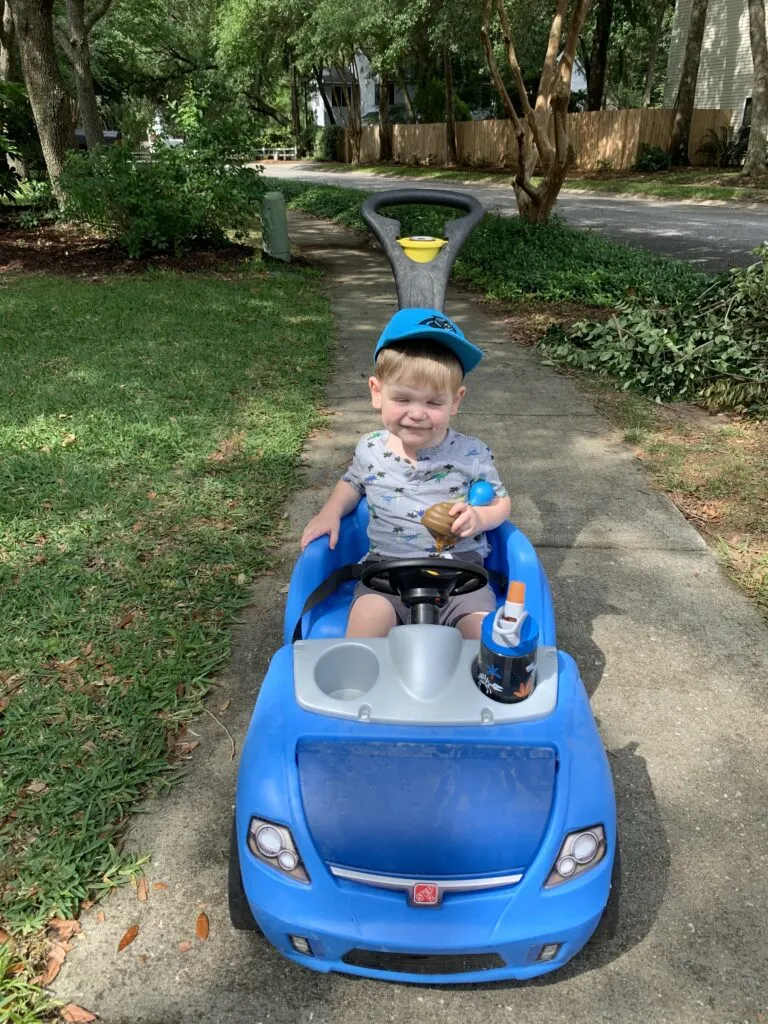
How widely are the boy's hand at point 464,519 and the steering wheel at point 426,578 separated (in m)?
0.12

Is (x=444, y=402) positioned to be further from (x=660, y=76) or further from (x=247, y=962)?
(x=660, y=76)

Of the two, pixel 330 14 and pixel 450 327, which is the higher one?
pixel 330 14

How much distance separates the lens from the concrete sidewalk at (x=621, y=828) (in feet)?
5.07

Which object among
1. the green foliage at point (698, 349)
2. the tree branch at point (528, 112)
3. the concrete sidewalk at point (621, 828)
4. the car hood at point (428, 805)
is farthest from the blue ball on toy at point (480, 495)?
the tree branch at point (528, 112)

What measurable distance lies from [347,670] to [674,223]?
13.4 m

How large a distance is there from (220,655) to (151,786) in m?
0.57

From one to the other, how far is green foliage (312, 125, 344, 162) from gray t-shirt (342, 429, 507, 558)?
3871 cm

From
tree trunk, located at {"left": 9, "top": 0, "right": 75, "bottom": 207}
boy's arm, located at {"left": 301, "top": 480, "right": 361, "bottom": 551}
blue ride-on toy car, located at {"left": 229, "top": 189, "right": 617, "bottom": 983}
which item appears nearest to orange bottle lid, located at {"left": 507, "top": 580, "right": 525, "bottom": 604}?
blue ride-on toy car, located at {"left": 229, "top": 189, "right": 617, "bottom": 983}

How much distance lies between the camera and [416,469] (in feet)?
7.38

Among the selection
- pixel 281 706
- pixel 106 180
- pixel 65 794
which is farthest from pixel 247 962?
pixel 106 180

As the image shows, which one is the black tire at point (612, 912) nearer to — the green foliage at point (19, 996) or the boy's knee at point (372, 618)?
the boy's knee at point (372, 618)

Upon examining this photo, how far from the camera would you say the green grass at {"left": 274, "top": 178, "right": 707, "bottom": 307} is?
7.22 meters

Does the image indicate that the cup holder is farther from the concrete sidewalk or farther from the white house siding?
the white house siding

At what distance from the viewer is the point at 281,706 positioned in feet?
5.20
